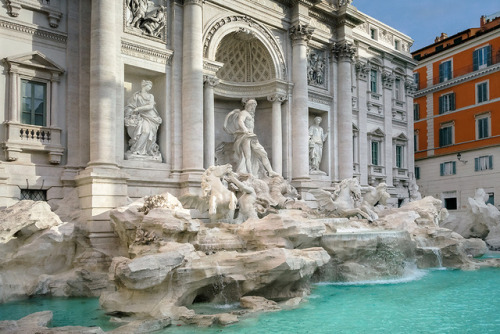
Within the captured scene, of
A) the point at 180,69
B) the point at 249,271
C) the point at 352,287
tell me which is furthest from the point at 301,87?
the point at 249,271

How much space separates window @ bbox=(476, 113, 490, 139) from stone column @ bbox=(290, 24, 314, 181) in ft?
50.2

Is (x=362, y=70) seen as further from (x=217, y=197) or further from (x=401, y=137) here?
(x=217, y=197)

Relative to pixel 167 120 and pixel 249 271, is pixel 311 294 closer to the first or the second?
pixel 249 271

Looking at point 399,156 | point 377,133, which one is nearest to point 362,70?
point 377,133

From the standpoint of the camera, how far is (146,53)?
597 inches

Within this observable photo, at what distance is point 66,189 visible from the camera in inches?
532

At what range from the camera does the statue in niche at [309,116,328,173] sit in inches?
818

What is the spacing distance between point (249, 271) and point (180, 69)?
8.70 metres

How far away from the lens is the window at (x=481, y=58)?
28953mm

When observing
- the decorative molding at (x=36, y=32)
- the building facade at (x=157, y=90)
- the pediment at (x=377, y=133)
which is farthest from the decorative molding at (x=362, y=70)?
the decorative molding at (x=36, y=32)

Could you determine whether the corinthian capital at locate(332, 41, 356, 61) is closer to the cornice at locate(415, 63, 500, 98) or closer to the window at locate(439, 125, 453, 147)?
the cornice at locate(415, 63, 500, 98)

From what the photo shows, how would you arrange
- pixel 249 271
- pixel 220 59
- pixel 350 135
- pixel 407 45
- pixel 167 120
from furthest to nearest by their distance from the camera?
pixel 407 45, pixel 350 135, pixel 220 59, pixel 167 120, pixel 249 271

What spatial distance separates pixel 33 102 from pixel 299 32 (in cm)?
1088

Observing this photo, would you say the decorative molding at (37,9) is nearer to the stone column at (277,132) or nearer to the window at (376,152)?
the stone column at (277,132)
